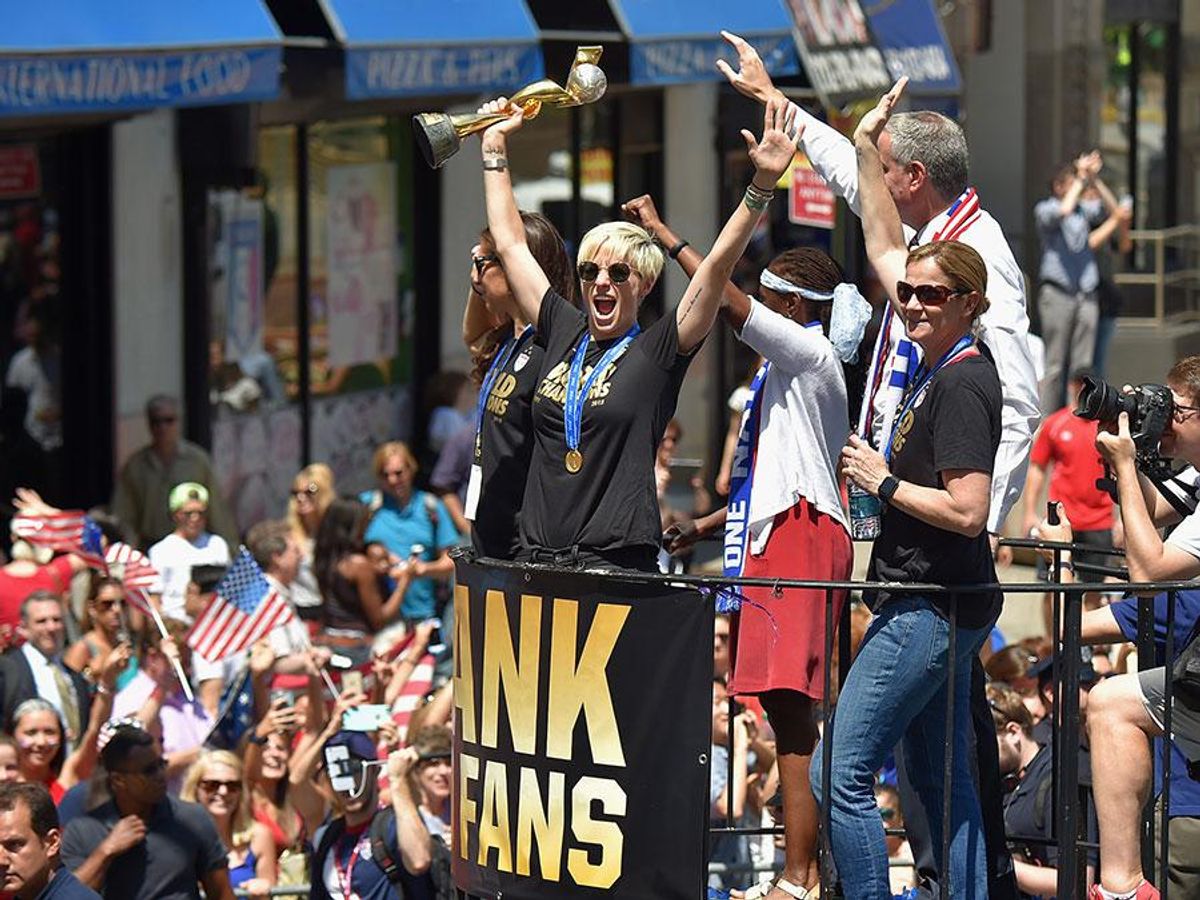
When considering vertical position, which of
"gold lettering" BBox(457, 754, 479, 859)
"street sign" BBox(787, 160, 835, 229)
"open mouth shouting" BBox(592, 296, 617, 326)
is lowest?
"gold lettering" BBox(457, 754, 479, 859)

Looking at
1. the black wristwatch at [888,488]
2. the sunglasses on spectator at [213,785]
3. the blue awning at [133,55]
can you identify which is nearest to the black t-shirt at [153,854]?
the sunglasses on spectator at [213,785]

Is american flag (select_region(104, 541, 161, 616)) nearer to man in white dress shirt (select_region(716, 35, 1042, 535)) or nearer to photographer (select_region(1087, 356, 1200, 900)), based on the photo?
man in white dress shirt (select_region(716, 35, 1042, 535))

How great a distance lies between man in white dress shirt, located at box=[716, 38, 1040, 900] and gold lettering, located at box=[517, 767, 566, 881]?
90 cm

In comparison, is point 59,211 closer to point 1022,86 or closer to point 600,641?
point 600,641

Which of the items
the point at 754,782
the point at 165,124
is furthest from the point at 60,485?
the point at 754,782

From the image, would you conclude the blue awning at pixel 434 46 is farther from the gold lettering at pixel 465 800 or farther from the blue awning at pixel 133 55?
the gold lettering at pixel 465 800

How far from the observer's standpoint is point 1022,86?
975 inches

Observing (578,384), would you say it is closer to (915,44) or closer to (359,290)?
(359,290)

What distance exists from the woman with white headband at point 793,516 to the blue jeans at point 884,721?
29 cm

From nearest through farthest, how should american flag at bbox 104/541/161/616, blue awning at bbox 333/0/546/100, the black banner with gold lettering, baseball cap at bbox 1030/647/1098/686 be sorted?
the black banner with gold lettering
baseball cap at bbox 1030/647/1098/686
american flag at bbox 104/541/161/616
blue awning at bbox 333/0/546/100

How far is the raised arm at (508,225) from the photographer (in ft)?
20.7

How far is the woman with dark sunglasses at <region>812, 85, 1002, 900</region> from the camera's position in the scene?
225 inches

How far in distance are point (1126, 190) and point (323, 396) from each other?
12866mm

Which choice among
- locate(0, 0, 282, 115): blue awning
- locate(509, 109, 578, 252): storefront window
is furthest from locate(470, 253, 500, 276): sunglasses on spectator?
locate(509, 109, 578, 252): storefront window
